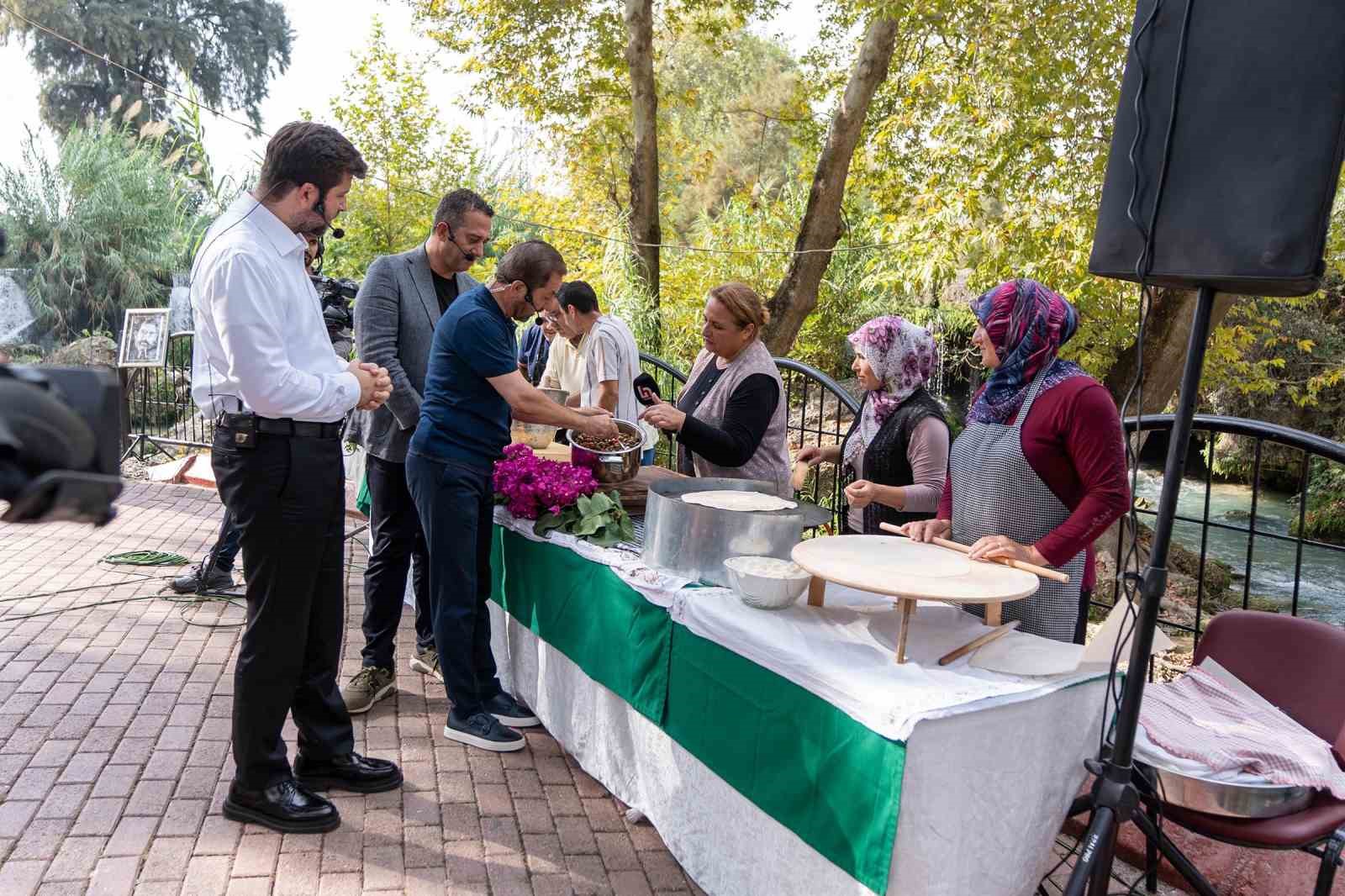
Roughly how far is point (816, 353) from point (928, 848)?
16634 millimetres

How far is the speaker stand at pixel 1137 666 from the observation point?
6.68ft

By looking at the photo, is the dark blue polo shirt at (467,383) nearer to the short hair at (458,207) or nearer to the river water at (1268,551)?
the short hair at (458,207)

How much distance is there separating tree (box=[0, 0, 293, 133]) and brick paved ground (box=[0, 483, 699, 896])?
23.6 m

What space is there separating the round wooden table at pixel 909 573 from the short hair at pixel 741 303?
1.14 meters

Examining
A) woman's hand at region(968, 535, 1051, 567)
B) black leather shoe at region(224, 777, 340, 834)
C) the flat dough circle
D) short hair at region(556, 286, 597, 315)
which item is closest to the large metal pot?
the flat dough circle

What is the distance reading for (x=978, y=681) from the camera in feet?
6.75

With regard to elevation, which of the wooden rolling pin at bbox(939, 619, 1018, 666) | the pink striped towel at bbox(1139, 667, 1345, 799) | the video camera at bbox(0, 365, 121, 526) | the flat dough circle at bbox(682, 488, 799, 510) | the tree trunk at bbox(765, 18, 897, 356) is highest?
the tree trunk at bbox(765, 18, 897, 356)

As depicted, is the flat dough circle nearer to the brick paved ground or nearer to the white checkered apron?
the white checkered apron

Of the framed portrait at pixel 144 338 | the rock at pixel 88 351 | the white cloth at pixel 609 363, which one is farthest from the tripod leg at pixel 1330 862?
the rock at pixel 88 351

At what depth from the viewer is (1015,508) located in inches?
100

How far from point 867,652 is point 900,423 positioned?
1185 mm

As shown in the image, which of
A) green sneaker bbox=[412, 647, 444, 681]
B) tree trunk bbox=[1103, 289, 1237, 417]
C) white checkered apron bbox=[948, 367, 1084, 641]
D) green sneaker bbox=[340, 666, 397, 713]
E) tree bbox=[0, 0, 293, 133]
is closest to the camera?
white checkered apron bbox=[948, 367, 1084, 641]

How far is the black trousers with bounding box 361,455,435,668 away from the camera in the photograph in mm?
3738

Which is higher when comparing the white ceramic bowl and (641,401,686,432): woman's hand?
(641,401,686,432): woman's hand
